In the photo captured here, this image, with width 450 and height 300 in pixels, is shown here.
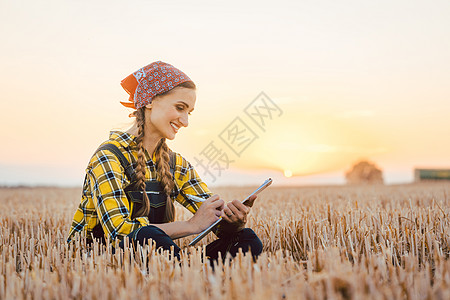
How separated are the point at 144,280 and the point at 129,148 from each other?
3.95ft

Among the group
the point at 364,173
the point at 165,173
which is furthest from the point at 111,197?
the point at 364,173

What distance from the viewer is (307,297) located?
4.73 feet

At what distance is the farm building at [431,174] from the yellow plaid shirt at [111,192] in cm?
1840

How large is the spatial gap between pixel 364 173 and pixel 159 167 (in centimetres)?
1972

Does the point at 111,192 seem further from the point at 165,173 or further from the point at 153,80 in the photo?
the point at 153,80

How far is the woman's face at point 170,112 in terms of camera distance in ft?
9.01

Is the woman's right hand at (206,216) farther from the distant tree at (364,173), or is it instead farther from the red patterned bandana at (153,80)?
the distant tree at (364,173)

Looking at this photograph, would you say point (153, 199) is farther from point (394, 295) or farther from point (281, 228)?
point (394, 295)

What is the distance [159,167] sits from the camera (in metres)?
2.84

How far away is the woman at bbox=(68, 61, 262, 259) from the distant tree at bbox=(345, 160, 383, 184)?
19102 mm

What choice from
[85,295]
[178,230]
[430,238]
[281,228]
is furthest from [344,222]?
[85,295]

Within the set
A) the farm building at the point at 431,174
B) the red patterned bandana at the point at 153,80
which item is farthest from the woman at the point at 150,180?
the farm building at the point at 431,174

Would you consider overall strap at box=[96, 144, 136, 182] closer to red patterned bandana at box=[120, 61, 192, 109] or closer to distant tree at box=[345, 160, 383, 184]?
red patterned bandana at box=[120, 61, 192, 109]

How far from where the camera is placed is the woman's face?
9.01 ft
